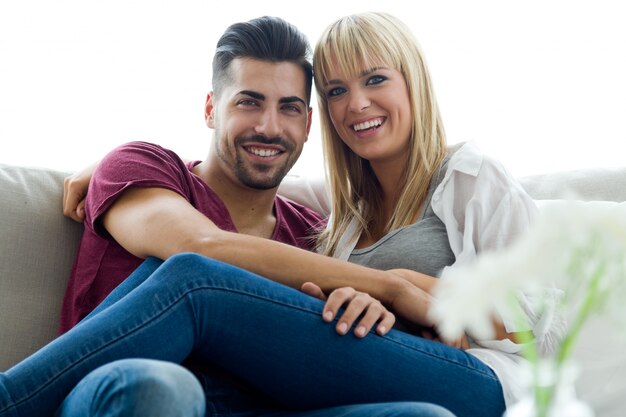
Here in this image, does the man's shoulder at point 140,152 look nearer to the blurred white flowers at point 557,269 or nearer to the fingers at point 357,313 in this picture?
the fingers at point 357,313

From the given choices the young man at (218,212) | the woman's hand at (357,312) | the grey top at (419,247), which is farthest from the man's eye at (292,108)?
the woman's hand at (357,312)

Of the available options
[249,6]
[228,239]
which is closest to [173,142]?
[249,6]

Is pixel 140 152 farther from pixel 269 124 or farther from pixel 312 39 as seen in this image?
pixel 312 39

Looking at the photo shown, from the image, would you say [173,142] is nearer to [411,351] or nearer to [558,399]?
[411,351]

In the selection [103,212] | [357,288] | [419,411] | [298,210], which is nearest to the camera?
[419,411]

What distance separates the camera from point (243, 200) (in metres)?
1.92

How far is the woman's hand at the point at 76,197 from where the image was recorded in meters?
1.69

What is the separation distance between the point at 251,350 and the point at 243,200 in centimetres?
78

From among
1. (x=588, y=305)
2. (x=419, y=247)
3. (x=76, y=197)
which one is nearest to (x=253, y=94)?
(x=76, y=197)

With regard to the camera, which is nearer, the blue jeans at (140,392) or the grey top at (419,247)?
the blue jeans at (140,392)

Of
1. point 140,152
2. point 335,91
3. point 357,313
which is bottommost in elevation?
point 357,313

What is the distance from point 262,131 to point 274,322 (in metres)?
0.77

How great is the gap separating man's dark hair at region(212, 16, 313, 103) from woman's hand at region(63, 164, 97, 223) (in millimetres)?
447

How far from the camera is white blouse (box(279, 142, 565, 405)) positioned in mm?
1320
